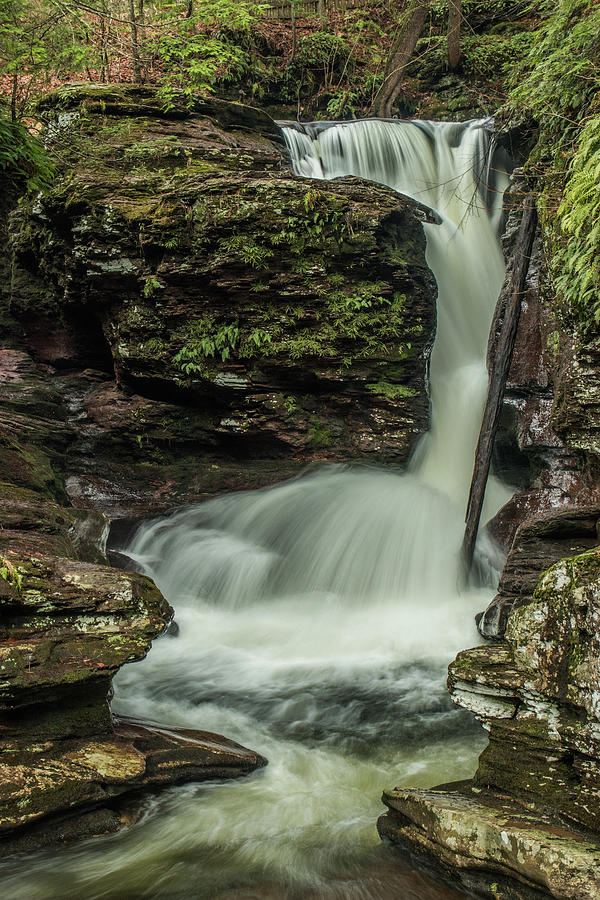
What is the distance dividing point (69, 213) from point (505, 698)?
28.1 feet

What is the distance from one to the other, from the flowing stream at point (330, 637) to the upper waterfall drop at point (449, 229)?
4 centimetres

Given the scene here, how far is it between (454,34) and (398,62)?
56.0 inches

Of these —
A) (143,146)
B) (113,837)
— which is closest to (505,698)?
(113,837)

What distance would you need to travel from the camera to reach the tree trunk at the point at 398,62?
47.7ft

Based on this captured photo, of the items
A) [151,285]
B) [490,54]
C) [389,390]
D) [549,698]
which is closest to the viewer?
[549,698]

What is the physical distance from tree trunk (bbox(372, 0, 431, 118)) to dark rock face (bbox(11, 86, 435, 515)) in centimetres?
648

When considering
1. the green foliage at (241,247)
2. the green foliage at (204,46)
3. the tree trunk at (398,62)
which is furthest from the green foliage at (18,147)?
the tree trunk at (398,62)

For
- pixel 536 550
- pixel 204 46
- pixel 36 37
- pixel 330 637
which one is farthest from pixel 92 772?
pixel 204 46

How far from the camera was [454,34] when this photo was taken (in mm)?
14352

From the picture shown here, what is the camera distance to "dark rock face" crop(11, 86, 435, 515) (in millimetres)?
8625

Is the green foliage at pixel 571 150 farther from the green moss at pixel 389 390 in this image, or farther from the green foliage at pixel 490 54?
the green foliage at pixel 490 54

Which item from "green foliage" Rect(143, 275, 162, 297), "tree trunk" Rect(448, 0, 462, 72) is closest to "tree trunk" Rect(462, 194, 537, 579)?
"green foliage" Rect(143, 275, 162, 297)

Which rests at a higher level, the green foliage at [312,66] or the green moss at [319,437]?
the green foliage at [312,66]

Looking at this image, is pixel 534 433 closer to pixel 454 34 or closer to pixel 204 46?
pixel 204 46
